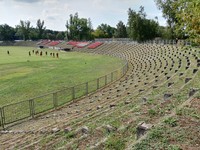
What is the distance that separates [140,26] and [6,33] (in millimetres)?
103423

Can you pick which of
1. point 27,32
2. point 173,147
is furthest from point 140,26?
point 27,32

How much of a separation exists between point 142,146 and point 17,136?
7035 mm

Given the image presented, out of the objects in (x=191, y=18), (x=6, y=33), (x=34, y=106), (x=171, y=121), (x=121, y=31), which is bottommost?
(x=34, y=106)

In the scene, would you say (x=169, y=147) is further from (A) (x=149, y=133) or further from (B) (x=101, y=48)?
(B) (x=101, y=48)

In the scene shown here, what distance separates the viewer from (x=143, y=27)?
219ft

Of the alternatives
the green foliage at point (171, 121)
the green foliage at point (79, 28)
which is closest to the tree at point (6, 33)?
the green foliage at point (79, 28)

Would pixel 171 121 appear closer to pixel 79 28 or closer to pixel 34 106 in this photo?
pixel 34 106

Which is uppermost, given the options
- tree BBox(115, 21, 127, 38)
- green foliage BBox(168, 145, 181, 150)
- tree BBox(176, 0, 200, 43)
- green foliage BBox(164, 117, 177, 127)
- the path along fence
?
tree BBox(115, 21, 127, 38)

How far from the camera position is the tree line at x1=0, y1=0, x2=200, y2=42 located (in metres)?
9.15

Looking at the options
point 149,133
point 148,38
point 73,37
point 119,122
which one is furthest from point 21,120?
point 73,37

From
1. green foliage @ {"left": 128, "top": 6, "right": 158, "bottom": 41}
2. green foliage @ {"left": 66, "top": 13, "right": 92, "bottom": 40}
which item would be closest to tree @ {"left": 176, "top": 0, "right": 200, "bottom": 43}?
green foliage @ {"left": 128, "top": 6, "right": 158, "bottom": 41}

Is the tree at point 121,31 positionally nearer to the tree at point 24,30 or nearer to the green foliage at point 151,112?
the tree at point 24,30

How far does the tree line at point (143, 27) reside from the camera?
9.15m

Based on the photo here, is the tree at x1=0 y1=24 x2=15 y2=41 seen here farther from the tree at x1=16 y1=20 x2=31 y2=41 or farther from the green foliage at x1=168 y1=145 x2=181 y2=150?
the green foliage at x1=168 y1=145 x2=181 y2=150
